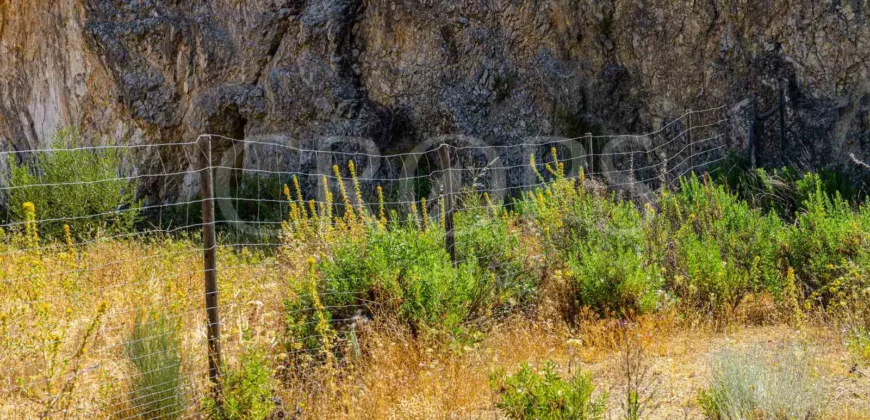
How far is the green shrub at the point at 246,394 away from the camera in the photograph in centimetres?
420

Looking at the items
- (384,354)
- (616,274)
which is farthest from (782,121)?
(384,354)

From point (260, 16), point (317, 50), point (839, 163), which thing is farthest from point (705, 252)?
point (260, 16)

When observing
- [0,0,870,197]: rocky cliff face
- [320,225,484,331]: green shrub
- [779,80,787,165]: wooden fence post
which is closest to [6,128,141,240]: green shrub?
[0,0,870,197]: rocky cliff face

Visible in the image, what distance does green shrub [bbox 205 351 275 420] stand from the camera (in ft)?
13.8

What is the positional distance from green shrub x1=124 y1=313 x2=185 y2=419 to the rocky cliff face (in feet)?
29.2

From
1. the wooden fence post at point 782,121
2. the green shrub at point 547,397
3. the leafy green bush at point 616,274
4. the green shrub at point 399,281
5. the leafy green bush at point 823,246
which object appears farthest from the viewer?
the wooden fence post at point 782,121

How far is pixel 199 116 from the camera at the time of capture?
1573 cm

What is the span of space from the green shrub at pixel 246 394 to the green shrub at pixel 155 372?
1.35 ft

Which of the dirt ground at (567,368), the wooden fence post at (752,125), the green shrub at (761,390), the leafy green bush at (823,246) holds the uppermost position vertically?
the wooden fence post at (752,125)

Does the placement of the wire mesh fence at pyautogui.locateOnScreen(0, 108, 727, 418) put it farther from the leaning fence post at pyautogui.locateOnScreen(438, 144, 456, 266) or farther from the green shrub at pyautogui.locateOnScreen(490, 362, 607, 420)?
the green shrub at pyautogui.locateOnScreen(490, 362, 607, 420)

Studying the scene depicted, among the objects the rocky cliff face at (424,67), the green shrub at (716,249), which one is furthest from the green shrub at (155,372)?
the rocky cliff face at (424,67)

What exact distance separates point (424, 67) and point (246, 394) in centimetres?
1066

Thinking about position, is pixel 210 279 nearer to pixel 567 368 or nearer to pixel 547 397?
pixel 547 397

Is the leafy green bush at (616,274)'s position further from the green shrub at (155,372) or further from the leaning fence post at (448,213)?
the green shrub at (155,372)
